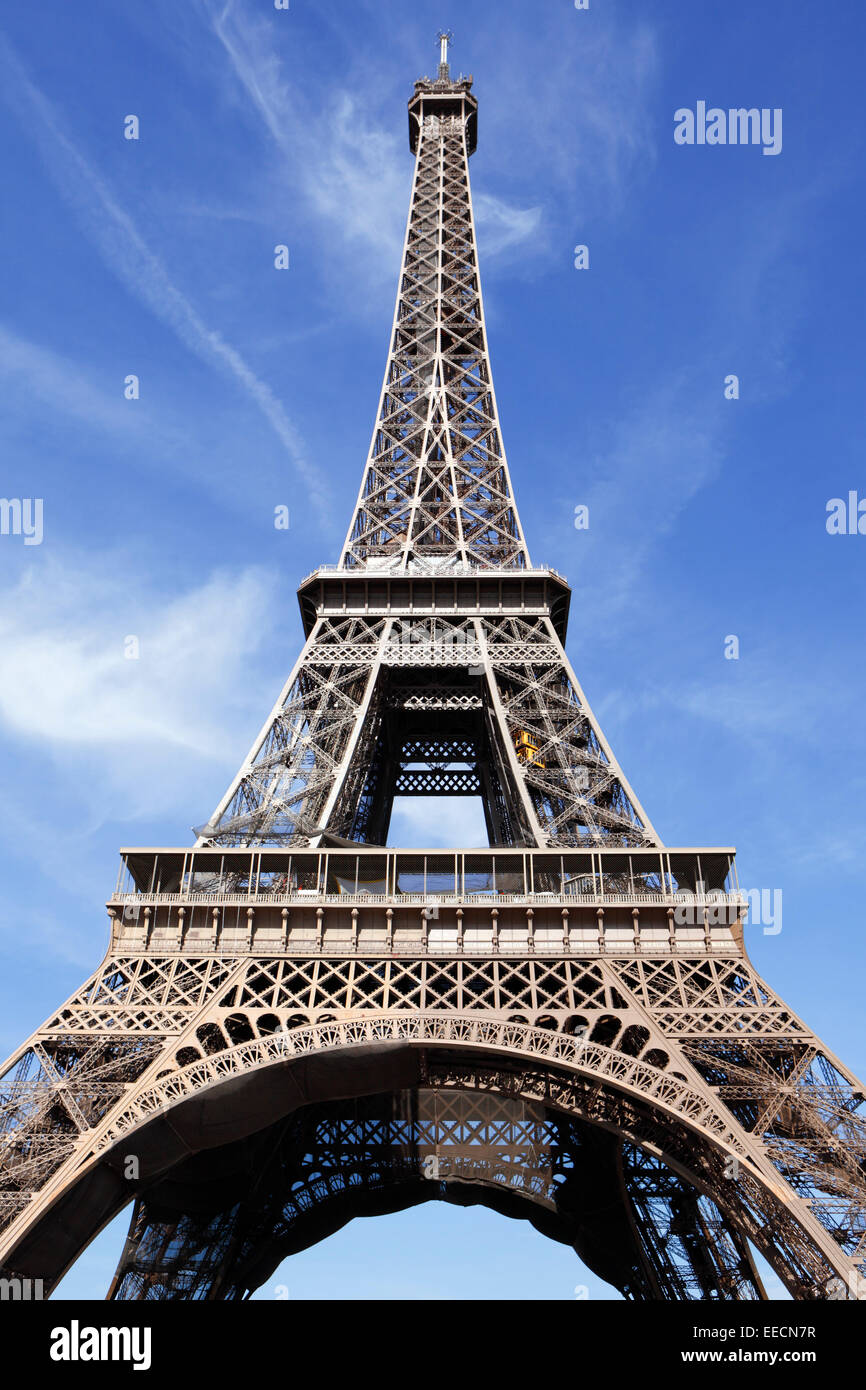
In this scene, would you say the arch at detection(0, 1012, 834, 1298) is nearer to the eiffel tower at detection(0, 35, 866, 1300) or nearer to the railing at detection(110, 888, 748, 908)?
the eiffel tower at detection(0, 35, 866, 1300)

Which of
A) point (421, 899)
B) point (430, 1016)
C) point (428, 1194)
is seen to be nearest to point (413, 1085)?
point (430, 1016)

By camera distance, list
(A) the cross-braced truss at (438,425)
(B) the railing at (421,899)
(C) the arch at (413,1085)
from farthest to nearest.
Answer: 1. (A) the cross-braced truss at (438,425)
2. (B) the railing at (421,899)
3. (C) the arch at (413,1085)

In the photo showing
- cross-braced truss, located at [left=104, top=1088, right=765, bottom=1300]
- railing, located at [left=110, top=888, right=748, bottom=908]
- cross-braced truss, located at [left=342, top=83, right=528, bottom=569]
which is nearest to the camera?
railing, located at [left=110, top=888, right=748, bottom=908]

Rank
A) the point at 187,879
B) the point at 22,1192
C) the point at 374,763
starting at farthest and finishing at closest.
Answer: the point at 374,763
the point at 187,879
the point at 22,1192

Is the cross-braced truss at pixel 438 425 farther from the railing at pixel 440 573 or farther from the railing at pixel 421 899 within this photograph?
the railing at pixel 421 899

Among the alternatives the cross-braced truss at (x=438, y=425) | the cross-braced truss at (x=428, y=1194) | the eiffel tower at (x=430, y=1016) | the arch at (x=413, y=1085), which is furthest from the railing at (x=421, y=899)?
the cross-braced truss at (x=438, y=425)

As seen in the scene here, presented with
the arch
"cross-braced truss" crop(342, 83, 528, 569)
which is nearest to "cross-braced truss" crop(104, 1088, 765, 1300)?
the arch
